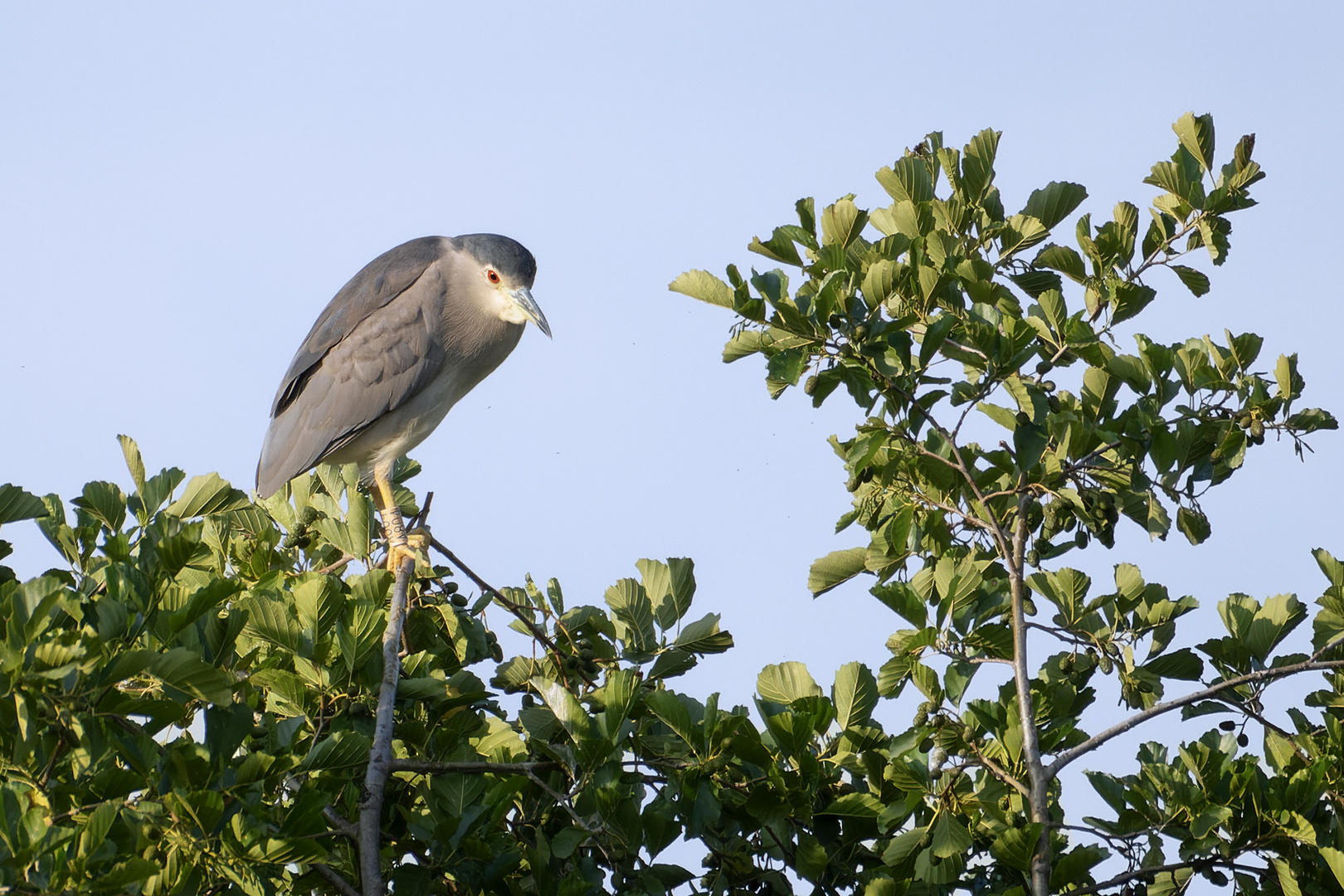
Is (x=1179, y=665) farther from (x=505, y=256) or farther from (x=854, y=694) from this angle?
(x=505, y=256)

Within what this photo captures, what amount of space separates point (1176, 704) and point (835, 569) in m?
0.96

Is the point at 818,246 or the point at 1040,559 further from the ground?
the point at 818,246

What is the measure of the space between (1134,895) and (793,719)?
3.03ft

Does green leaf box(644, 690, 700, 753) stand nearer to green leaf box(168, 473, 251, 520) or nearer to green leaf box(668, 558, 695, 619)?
green leaf box(668, 558, 695, 619)

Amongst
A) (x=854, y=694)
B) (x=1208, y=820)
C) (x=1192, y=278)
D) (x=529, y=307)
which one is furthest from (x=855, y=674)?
(x=529, y=307)

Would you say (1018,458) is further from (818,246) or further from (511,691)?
(511,691)

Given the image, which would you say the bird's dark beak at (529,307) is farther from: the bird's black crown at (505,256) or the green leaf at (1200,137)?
the green leaf at (1200,137)

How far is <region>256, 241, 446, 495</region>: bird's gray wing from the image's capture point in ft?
18.9

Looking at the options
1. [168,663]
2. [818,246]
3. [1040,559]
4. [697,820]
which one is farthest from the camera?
[1040,559]

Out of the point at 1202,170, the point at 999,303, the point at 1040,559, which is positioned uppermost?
the point at 1202,170

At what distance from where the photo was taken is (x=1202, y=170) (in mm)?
3457

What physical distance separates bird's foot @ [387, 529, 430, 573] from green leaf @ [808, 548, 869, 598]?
1689 millimetres

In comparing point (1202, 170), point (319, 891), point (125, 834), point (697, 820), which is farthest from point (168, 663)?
point (1202, 170)

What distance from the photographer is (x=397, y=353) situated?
582 cm
